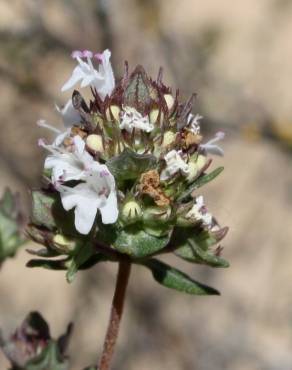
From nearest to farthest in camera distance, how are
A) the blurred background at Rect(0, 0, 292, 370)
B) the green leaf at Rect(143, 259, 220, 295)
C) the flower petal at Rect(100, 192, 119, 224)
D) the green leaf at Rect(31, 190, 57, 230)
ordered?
Result: the flower petal at Rect(100, 192, 119, 224)
the green leaf at Rect(31, 190, 57, 230)
the green leaf at Rect(143, 259, 220, 295)
the blurred background at Rect(0, 0, 292, 370)

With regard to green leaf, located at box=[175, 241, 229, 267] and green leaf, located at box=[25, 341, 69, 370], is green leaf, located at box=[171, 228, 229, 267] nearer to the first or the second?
green leaf, located at box=[175, 241, 229, 267]

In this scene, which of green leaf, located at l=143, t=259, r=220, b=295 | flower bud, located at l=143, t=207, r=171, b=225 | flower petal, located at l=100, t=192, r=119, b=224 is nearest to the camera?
flower petal, located at l=100, t=192, r=119, b=224

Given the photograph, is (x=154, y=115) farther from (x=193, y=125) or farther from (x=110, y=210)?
(x=110, y=210)

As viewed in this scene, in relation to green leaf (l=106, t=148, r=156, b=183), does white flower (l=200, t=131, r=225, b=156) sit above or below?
above

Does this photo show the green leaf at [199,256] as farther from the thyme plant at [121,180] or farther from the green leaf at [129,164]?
the green leaf at [129,164]

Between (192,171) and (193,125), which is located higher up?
(193,125)

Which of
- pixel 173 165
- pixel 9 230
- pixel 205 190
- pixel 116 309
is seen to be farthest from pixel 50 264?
pixel 205 190

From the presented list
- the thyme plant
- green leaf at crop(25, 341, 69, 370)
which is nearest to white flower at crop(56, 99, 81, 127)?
the thyme plant

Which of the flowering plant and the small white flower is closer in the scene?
the flowering plant
